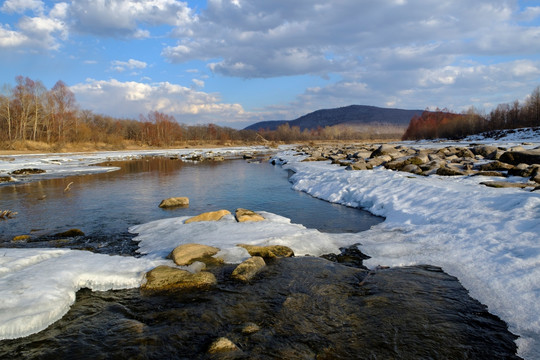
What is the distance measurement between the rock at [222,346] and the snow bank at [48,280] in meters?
2.14

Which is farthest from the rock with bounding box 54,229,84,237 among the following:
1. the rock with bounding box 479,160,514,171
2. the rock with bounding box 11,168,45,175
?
the rock with bounding box 11,168,45,175

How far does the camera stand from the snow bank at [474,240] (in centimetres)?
402

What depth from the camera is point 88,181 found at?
Answer: 18.0m

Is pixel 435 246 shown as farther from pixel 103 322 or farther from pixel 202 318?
pixel 103 322

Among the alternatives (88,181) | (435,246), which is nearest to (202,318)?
(435,246)

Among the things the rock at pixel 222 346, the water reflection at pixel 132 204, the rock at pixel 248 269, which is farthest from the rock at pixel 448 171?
the rock at pixel 222 346

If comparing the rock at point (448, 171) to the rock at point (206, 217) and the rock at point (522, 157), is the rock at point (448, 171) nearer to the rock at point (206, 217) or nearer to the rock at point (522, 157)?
the rock at point (522, 157)

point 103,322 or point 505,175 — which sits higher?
point 505,175

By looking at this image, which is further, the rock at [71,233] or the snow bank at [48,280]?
the rock at [71,233]

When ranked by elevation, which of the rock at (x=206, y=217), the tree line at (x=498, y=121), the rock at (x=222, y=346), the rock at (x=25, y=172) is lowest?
the rock at (x=222, y=346)

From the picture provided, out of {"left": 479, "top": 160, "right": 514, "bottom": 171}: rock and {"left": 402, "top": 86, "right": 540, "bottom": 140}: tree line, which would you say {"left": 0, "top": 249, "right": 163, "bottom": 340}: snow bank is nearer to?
{"left": 479, "top": 160, "right": 514, "bottom": 171}: rock

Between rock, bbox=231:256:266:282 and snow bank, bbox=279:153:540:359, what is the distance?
6.55 ft

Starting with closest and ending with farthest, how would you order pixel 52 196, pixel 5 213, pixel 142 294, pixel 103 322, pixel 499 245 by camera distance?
pixel 103 322 → pixel 142 294 → pixel 499 245 → pixel 5 213 → pixel 52 196

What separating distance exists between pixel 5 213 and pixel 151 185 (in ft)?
23.3
